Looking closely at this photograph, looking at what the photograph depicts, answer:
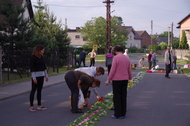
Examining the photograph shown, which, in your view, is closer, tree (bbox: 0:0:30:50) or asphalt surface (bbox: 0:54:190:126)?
asphalt surface (bbox: 0:54:190:126)

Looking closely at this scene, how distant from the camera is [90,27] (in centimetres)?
7162

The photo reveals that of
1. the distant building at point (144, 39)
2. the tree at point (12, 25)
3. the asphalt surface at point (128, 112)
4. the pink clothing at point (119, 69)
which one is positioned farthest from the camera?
the distant building at point (144, 39)

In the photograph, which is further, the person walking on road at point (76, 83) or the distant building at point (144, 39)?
the distant building at point (144, 39)

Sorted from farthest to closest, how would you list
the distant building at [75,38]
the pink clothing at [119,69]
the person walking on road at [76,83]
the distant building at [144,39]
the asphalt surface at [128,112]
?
the distant building at [144,39], the distant building at [75,38], the person walking on road at [76,83], the pink clothing at [119,69], the asphalt surface at [128,112]

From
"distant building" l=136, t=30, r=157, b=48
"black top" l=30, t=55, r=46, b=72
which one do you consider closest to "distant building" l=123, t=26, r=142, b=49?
"distant building" l=136, t=30, r=157, b=48

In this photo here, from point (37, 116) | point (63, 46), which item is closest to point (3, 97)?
point (37, 116)

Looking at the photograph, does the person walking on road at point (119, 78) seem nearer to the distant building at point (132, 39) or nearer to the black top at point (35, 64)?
the black top at point (35, 64)

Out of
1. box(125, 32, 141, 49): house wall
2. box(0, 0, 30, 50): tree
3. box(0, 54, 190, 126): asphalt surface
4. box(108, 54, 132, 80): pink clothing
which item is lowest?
box(0, 54, 190, 126): asphalt surface

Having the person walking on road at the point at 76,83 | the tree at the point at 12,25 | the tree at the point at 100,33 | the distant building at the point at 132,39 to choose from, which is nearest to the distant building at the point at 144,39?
the distant building at the point at 132,39

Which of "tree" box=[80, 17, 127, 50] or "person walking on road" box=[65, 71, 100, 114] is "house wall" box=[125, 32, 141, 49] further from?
"person walking on road" box=[65, 71, 100, 114]

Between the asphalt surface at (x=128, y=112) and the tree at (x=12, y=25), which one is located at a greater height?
the tree at (x=12, y=25)

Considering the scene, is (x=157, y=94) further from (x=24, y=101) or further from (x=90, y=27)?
(x=90, y=27)

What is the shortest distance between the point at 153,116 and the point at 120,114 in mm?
903

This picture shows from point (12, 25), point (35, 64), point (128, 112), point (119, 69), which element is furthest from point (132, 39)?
point (119, 69)
